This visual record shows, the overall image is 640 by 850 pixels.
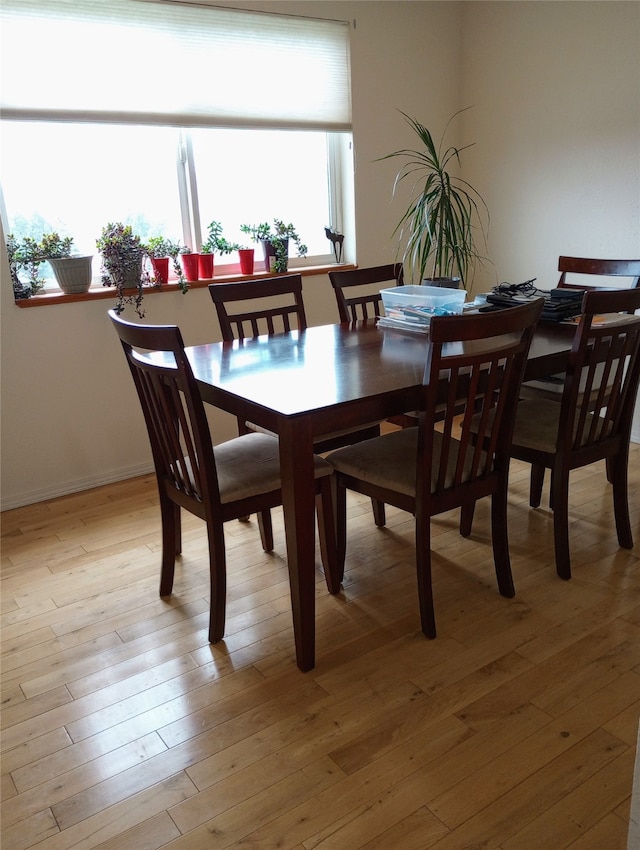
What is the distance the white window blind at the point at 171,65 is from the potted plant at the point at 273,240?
19.7 inches

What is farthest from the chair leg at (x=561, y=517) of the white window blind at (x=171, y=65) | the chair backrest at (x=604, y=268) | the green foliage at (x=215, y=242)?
the white window blind at (x=171, y=65)

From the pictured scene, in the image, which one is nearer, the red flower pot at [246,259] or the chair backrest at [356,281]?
the chair backrest at [356,281]

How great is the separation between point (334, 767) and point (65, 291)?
7.80 feet

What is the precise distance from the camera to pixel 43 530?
9.44 feet

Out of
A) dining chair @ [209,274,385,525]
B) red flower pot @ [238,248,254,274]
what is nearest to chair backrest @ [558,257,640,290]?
dining chair @ [209,274,385,525]

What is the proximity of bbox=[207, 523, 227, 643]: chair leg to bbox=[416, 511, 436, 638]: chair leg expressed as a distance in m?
0.56

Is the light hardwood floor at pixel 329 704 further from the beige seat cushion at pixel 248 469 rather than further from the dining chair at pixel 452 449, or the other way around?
the beige seat cushion at pixel 248 469

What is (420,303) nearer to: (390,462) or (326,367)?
(326,367)

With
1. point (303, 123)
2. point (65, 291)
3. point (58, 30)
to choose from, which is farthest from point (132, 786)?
point (303, 123)

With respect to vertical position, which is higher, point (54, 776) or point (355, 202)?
point (355, 202)

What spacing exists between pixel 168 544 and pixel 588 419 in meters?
1.52

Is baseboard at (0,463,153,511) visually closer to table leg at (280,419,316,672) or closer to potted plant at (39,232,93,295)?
potted plant at (39,232,93,295)

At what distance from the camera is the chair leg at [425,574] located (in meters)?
1.98

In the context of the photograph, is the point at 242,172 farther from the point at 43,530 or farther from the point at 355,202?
the point at 43,530
